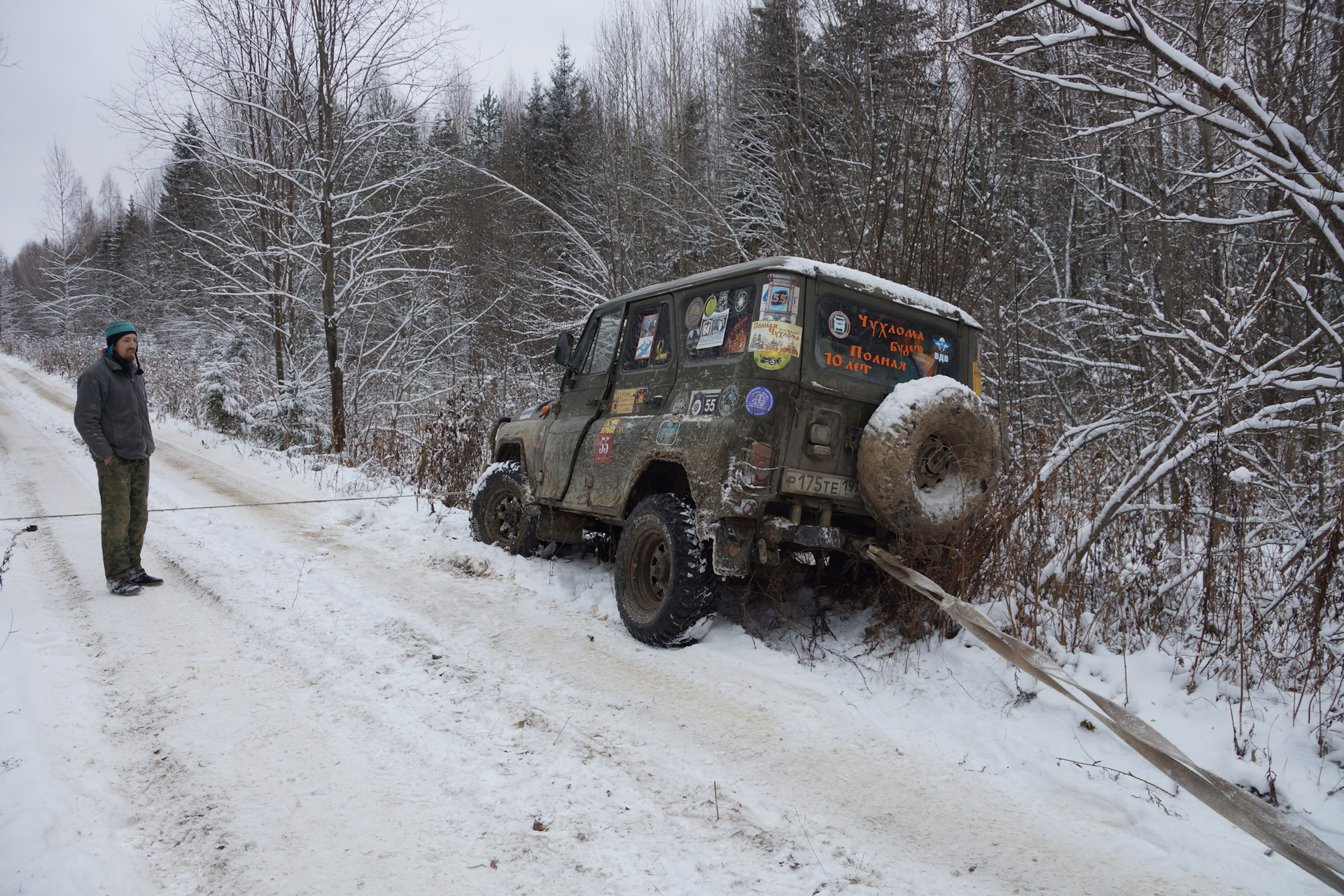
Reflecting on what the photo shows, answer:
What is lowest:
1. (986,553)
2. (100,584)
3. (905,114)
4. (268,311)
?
(100,584)

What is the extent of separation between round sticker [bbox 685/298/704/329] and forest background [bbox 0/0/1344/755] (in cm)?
198

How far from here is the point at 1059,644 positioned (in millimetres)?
3883

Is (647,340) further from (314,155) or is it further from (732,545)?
(314,155)

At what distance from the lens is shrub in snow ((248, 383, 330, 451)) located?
13.1m

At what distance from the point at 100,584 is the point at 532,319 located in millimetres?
11170

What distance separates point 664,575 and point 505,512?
258 cm

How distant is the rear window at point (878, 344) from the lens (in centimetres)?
404

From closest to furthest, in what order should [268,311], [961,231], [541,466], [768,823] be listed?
[768,823], [541,466], [961,231], [268,311]

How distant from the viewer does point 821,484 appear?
3922 mm

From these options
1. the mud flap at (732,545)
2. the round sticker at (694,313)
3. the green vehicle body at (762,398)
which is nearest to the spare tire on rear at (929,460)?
the green vehicle body at (762,398)

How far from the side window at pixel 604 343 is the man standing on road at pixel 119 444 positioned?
3.23 meters

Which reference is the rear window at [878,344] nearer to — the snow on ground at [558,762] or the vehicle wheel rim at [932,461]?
the vehicle wheel rim at [932,461]

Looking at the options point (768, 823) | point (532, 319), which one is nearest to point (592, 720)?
point (768, 823)

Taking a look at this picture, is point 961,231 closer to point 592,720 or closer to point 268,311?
point 592,720
